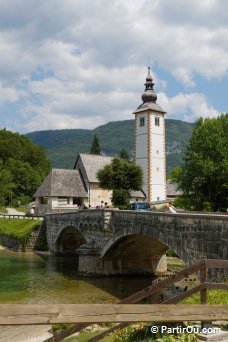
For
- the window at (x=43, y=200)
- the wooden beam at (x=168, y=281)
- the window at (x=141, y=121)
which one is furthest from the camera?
the window at (x=141, y=121)

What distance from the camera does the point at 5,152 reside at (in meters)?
99.1

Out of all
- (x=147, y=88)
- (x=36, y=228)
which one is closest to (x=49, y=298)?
(x=36, y=228)

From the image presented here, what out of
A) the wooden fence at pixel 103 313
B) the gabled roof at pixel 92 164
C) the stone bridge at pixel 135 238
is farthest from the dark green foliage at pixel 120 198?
the wooden fence at pixel 103 313

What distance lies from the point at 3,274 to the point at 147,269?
11819 mm

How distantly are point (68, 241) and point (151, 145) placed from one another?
22677 millimetres

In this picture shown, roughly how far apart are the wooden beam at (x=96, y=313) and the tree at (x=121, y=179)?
44063mm

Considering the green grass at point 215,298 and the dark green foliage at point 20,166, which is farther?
the dark green foliage at point 20,166

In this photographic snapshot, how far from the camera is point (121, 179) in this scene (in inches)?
1999

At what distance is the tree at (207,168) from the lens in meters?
42.1

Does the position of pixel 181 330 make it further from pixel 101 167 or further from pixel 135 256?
pixel 101 167

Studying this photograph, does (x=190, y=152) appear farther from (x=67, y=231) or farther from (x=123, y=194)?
(x=67, y=231)

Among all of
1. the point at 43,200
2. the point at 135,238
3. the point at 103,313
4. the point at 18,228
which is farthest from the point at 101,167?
the point at 103,313

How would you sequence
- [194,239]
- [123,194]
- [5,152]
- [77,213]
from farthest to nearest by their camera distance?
[5,152]
[123,194]
[77,213]
[194,239]

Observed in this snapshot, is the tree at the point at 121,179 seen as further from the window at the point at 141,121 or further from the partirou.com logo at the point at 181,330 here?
the partirou.com logo at the point at 181,330
